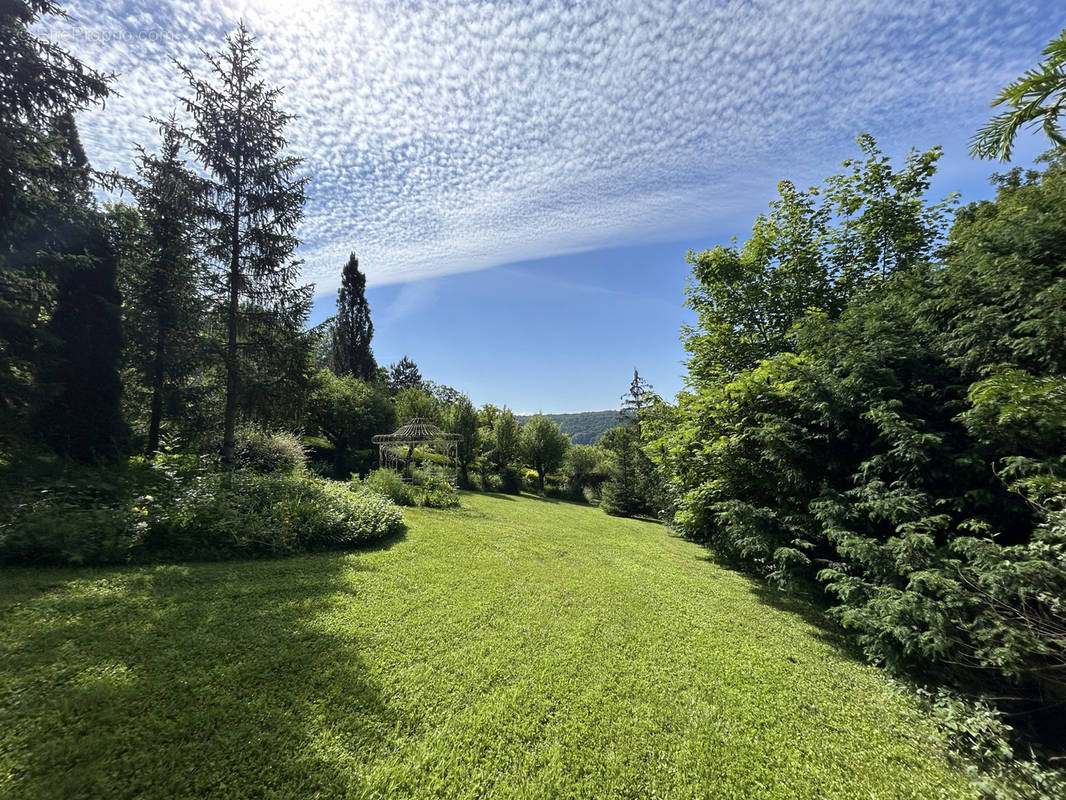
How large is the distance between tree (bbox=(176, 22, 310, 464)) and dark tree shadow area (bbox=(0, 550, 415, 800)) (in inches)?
320

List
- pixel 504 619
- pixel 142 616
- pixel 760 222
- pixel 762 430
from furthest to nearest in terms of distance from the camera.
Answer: pixel 760 222 → pixel 762 430 → pixel 504 619 → pixel 142 616

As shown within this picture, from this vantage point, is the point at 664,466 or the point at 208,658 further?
the point at 664,466

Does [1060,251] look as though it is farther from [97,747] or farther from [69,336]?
[69,336]

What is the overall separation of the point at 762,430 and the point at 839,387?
120 centimetres

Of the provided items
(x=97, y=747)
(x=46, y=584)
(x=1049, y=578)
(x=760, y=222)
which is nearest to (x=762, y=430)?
(x=1049, y=578)

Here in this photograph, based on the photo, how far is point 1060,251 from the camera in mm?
3984

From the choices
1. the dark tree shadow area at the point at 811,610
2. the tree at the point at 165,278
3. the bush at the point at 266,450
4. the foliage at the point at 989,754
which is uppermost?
the tree at the point at 165,278

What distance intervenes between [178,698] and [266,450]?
12.1 metres

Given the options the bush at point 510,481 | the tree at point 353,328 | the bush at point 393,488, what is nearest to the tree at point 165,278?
the bush at point 393,488

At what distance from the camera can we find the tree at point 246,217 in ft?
34.5

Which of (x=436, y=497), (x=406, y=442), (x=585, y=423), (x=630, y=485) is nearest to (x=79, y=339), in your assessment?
(x=436, y=497)

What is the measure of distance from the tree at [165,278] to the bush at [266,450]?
2.17 m

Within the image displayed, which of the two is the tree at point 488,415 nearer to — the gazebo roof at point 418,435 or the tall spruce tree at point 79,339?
the gazebo roof at point 418,435

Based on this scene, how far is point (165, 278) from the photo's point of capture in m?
10.8
